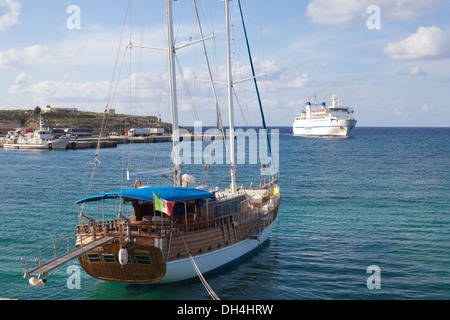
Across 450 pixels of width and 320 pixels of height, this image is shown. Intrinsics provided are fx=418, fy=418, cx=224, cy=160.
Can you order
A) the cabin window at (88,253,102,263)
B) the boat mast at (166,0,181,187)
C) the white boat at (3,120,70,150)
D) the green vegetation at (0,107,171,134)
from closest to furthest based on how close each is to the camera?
the cabin window at (88,253,102,263), the boat mast at (166,0,181,187), the white boat at (3,120,70,150), the green vegetation at (0,107,171,134)

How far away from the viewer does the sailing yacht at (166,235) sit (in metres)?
17.4

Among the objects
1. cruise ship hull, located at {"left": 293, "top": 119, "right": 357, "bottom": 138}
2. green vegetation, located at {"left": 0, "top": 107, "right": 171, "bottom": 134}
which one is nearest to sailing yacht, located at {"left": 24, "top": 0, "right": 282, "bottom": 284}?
green vegetation, located at {"left": 0, "top": 107, "right": 171, "bottom": 134}

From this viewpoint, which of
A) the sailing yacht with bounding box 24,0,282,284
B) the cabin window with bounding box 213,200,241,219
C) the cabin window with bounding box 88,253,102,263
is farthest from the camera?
the cabin window with bounding box 213,200,241,219

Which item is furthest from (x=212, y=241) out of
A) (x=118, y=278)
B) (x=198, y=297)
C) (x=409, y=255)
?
(x=409, y=255)

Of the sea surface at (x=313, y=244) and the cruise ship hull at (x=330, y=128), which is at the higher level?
the cruise ship hull at (x=330, y=128)

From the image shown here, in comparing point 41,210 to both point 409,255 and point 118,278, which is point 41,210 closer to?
point 118,278

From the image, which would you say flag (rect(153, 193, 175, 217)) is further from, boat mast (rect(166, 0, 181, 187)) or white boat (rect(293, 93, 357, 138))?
white boat (rect(293, 93, 357, 138))

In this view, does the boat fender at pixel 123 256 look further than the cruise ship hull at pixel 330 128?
No

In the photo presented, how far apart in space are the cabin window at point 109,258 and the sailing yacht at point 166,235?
43mm

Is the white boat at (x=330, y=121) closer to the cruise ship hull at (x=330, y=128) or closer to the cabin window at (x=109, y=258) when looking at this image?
the cruise ship hull at (x=330, y=128)

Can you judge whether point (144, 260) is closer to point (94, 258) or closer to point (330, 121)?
point (94, 258)

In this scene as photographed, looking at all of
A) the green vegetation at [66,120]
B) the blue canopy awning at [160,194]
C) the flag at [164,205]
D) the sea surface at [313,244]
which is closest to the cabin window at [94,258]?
the sea surface at [313,244]

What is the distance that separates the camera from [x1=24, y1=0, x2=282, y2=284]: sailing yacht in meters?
17.4

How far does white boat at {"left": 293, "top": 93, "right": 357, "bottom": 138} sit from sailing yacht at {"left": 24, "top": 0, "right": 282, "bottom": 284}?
449 ft
